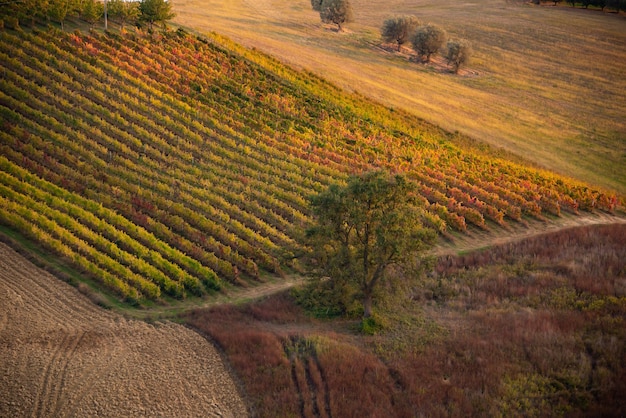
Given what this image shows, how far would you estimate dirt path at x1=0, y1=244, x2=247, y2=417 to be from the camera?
15062 mm

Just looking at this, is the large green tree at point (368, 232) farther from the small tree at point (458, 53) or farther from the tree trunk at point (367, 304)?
the small tree at point (458, 53)

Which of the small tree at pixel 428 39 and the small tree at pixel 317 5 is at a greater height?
the small tree at pixel 317 5

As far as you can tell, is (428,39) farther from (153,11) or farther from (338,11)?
(153,11)

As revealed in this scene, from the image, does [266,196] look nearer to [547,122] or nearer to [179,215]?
[179,215]

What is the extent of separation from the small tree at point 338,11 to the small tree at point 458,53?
25.0 metres

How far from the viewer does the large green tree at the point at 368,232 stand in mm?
20656

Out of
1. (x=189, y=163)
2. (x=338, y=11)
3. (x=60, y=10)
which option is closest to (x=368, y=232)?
(x=189, y=163)

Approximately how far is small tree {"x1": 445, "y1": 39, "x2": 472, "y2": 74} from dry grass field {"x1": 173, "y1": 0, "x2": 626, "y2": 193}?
6.36 ft

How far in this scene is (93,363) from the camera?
16.7 meters

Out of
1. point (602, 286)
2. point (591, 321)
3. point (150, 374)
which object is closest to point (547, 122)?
point (602, 286)

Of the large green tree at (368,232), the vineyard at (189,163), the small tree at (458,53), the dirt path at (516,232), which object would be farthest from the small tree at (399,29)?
the large green tree at (368,232)

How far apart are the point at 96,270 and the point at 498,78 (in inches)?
2937

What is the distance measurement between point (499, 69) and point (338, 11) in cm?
3366

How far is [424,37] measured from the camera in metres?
82.4
